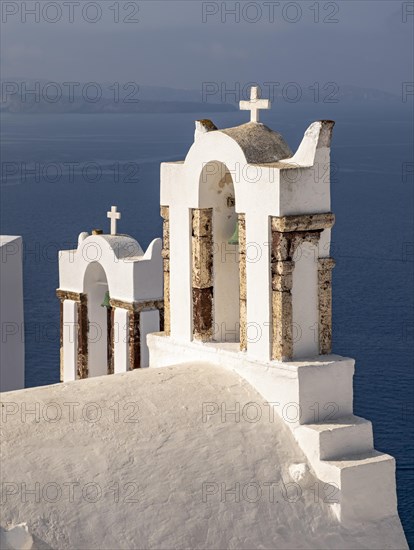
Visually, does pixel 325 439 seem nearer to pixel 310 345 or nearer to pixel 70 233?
pixel 310 345

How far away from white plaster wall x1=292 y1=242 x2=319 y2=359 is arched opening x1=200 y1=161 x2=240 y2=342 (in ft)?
3.57

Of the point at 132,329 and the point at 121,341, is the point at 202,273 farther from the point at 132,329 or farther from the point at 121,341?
the point at 121,341

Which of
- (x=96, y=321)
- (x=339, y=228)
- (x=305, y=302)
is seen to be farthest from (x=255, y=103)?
(x=339, y=228)

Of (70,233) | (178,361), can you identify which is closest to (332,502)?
(178,361)

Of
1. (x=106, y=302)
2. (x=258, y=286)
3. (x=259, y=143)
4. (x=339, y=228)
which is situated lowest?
(x=106, y=302)

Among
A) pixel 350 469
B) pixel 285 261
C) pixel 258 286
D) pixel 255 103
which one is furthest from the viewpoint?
pixel 255 103

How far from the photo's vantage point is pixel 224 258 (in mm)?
14477

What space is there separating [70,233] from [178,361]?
5201 centimetres

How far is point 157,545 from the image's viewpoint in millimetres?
11797

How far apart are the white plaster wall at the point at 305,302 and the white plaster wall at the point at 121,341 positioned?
3380 mm

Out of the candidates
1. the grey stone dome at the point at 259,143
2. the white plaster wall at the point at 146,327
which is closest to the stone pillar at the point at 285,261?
the grey stone dome at the point at 259,143

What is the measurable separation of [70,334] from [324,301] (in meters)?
4.49

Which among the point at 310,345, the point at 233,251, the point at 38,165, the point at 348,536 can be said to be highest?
the point at 38,165

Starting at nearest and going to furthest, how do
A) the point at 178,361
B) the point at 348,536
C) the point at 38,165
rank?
the point at 348,536 < the point at 178,361 < the point at 38,165
